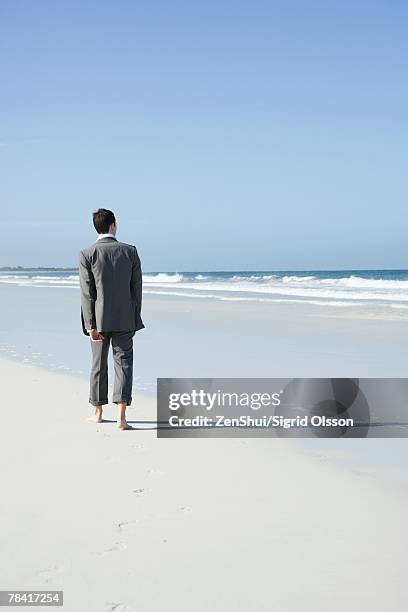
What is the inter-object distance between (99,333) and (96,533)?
94.6 inches

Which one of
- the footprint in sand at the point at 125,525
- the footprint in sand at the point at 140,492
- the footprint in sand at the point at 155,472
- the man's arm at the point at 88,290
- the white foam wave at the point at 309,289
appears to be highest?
the man's arm at the point at 88,290

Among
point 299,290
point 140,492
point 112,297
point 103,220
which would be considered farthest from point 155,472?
point 299,290

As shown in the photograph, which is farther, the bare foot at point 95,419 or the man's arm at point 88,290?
the bare foot at point 95,419

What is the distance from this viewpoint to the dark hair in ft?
17.7

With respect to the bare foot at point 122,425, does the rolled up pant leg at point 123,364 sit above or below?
above

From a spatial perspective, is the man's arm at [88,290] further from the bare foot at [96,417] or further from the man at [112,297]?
the bare foot at [96,417]

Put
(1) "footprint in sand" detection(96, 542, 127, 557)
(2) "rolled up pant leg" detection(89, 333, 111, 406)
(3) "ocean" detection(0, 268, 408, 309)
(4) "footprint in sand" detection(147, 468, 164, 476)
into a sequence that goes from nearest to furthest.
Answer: (1) "footprint in sand" detection(96, 542, 127, 557), (4) "footprint in sand" detection(147, 468, 164, 476), (2) "rolled up pant leg" detection(89, 333, 111, 406), (3) "ocean" detection(0, 268, 408, 309)

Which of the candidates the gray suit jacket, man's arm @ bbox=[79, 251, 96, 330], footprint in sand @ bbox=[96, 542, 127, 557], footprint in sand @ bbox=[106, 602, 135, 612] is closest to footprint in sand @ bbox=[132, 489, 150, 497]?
footprint in sand @ bbox=[96, 542, 127, 557]

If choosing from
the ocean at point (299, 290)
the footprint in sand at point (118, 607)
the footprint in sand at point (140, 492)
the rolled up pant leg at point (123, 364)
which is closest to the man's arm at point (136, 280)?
the rolled up pant leg at point (123, 364)

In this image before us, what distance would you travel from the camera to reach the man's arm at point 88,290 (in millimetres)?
5387

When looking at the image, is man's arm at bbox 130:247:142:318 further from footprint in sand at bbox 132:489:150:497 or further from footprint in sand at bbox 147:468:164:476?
footprint in sand at bbox 132:489:150:497

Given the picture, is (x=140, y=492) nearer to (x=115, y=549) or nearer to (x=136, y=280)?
(x=115, y=549)

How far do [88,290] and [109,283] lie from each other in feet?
0.65

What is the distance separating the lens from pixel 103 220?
5.41m
